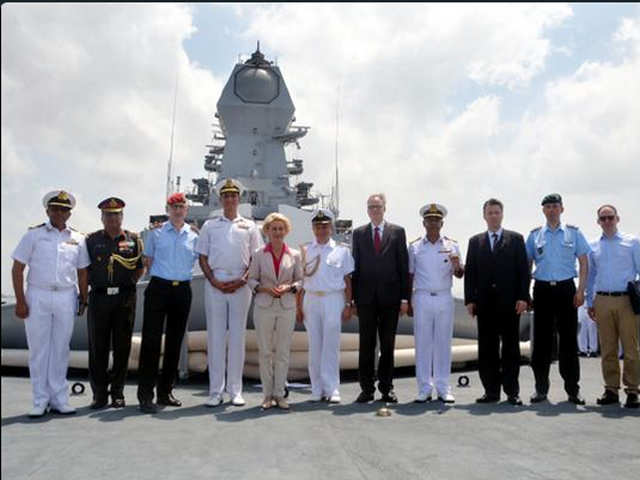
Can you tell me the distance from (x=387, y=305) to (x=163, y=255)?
1.91m

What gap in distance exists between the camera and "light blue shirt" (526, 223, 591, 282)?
507 cm

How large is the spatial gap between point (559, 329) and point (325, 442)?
276cm

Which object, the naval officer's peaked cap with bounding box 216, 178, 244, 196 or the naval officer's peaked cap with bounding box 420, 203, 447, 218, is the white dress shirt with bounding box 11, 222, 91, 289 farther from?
the naval officer's peaked cap with bounding box 420, 203, 447, 218

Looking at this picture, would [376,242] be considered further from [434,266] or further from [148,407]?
[148,407]

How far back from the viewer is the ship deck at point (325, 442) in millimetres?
2762

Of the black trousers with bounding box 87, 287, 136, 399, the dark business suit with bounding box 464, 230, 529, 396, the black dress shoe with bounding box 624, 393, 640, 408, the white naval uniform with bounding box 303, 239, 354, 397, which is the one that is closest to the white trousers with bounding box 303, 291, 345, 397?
the white naval uniform with bounding box 303, 239, 354, 397

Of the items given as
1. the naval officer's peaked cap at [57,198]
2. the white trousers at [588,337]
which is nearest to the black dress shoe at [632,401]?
the naval officer's peaked cap at [57,198]

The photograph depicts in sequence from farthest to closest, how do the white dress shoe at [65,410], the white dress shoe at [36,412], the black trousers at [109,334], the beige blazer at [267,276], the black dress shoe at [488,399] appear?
the black dress shoe at [488,399]
the beige blazer at [267,276]
the black trousers at [109,334]
the white dress shoe at [65,410]
the white dress shoe at [36,412]

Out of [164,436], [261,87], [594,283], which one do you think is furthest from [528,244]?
[261,87]

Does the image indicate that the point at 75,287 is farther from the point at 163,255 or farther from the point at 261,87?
the point at 261,87

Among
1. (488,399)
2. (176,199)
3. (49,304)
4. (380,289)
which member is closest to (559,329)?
(488,399)

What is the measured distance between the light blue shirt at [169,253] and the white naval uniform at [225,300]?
0.13 m

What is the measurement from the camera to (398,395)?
17.9ft

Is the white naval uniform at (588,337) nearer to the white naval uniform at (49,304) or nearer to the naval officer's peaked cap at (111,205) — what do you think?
the naval officer's peaked cap at (111,205)
